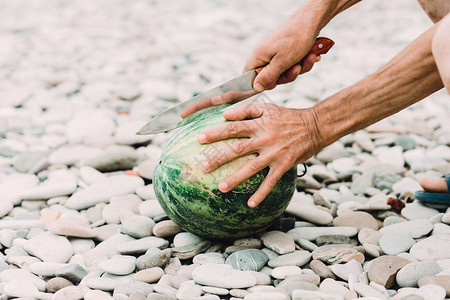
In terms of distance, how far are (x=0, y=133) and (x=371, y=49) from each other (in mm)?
5080

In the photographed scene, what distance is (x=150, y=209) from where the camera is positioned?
310cm

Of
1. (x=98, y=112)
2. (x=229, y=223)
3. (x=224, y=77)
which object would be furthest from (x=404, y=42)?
(x=229, y=223)

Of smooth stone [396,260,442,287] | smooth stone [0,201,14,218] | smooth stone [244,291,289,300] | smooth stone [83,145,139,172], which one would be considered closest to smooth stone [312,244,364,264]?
smooth stone [396,260,442,287]

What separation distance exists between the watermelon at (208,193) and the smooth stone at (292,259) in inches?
8.0

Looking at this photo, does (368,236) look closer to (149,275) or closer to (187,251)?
(187,251)

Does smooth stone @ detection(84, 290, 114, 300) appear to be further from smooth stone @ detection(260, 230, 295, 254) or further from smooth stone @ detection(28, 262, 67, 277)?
smooth stone @ detection(260, 230, 295, 254)

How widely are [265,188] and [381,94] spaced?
766mm

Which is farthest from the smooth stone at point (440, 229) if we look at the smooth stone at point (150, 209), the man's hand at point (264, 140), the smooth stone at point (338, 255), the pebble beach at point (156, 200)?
the smooth stone at point (150, 209)

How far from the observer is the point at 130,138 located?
4145 millimetres

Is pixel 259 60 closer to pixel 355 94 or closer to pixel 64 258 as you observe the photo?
pixel 355 94

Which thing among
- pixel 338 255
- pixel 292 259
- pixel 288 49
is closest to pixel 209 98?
pixel 288 49

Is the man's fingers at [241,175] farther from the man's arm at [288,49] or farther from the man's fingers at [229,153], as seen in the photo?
the man's arm at [288,49]

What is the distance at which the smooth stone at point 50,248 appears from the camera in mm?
2674

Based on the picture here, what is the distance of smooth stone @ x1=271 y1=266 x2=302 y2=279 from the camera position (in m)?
2.41
